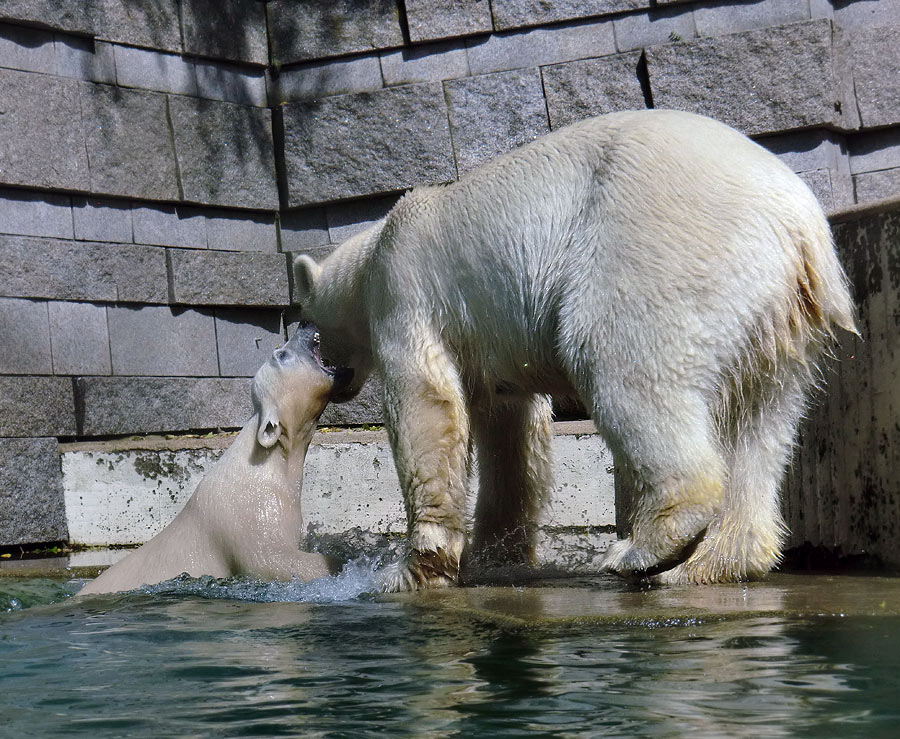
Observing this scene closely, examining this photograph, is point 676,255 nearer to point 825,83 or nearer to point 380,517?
point 380,517

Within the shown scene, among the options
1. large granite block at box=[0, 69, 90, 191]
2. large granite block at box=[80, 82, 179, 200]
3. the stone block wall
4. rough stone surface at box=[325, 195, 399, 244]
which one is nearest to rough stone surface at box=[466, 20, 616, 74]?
the stone block wall

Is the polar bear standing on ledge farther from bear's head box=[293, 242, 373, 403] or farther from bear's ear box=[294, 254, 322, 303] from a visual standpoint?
bear's ear box=[294, 254, 322, 303]

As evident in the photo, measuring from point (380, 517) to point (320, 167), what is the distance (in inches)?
94.1

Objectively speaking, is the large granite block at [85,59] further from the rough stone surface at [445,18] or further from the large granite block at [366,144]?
the rough stone surface at [445,18]

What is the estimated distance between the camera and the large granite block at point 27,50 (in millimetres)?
6219

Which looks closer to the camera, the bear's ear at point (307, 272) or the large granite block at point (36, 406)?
the bear's ear at point (307, 272)

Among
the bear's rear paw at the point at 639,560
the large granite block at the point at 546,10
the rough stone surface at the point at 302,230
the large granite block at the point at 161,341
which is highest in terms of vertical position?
the large granite block at the point at 546,10

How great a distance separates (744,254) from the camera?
3.60 meters

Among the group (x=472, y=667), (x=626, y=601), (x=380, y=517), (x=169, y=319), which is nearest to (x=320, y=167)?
(x=169, y=319)

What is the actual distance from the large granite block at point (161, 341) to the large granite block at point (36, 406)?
0.38 metres

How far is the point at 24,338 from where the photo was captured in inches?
246

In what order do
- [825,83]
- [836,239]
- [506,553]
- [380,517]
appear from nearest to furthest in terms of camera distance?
[836,239]
[506,553]
[380,517]
[825,83]

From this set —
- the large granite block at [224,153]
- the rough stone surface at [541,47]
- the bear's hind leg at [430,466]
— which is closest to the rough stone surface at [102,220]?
the large granite block at [224,153]

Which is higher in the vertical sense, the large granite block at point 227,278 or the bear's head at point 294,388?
the large granite block at point 227,278
